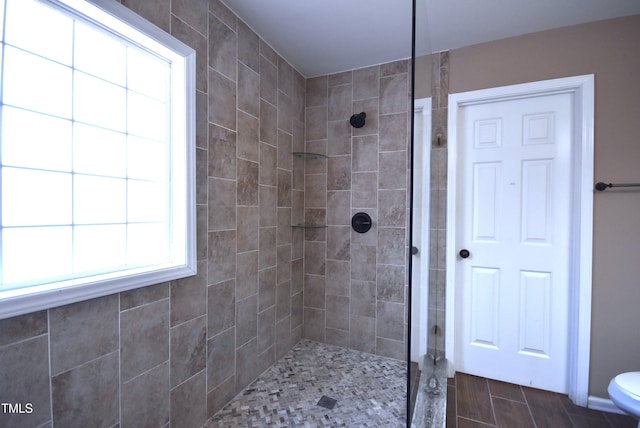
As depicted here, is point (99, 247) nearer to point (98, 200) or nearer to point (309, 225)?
point (98, 200)

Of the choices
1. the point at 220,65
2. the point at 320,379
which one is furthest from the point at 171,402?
the point at 220,65

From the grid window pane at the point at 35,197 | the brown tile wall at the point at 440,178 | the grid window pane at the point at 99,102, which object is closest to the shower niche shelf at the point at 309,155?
the brown tile wall at the point at 440,178

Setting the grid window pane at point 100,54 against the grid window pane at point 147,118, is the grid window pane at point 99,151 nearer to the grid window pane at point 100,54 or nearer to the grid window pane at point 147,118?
the grid window pane at point 147,118

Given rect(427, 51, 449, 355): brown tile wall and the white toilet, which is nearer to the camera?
the white toilet

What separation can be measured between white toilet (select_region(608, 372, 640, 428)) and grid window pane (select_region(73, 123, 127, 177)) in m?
2.54

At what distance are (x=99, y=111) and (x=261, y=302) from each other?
140cm

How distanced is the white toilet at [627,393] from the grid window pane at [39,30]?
2.80 m

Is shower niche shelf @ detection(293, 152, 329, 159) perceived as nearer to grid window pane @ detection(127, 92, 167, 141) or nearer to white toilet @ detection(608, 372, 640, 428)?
grid window pane @ detection(127, 92, 167, 141)

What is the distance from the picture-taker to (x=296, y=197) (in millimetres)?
2180

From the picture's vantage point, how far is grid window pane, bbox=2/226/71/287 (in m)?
0.81

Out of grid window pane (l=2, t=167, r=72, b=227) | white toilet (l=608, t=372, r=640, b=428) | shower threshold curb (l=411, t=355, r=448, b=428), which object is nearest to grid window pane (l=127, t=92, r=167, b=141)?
grid window pane (l=2, t=167, r=72, b=227)

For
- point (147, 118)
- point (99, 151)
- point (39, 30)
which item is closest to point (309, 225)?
point (147, 118)

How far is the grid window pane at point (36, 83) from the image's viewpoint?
807mm

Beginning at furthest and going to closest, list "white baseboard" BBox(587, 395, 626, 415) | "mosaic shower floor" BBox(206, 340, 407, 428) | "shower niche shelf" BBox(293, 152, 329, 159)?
1. "shower niche shelf" BBox(293, 152, 329, 159)
2. "white baseboard" BBox(587, 395, 626, 415)
3. "mosaic shower floor" BBox(206, 340, 407, 428)
